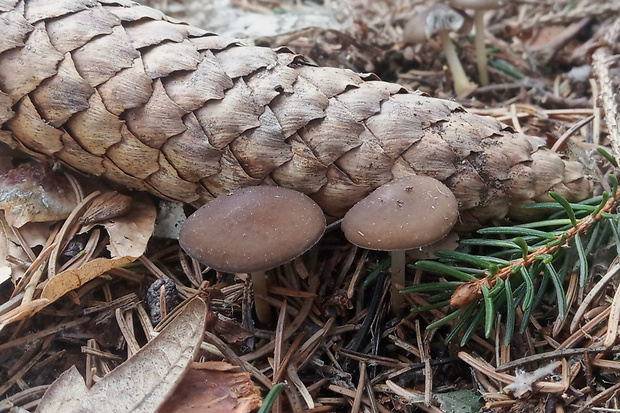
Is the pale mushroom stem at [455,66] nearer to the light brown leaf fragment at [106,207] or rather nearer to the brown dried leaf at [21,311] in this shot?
the light brown leaf fragment at [106,207]

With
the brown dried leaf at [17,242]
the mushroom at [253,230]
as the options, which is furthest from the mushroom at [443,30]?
A: the brown dried leaf at [17,242]

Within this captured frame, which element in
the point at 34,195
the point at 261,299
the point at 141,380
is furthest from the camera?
the point at 34,195

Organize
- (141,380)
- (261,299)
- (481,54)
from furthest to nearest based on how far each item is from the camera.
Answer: (481,54), (261,299), (141,380)

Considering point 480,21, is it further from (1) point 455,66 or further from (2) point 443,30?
(1) point 455,66

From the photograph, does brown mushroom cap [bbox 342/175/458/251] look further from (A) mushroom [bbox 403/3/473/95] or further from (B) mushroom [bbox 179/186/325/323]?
(A) mushroom [bbox 403/3/473/95]

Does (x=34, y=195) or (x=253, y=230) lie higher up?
(x=253, y=230)

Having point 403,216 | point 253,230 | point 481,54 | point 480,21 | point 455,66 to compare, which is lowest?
point 253,230

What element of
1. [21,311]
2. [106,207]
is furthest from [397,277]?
[21,311]

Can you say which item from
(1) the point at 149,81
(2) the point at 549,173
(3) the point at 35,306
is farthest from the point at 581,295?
(3) the point at 35,306
